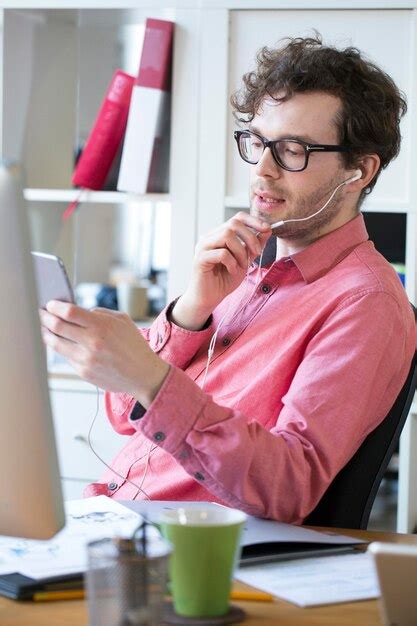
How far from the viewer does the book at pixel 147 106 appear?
2725mm

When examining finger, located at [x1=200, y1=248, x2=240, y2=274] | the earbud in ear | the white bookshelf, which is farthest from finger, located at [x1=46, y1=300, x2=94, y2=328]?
the white bookshelf

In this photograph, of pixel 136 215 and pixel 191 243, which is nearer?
pixel 191 243

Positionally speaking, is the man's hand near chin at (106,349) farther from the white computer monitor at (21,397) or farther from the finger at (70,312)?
the white computer monitor at (21,397)

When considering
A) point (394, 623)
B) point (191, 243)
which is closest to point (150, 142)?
point (191, 243)

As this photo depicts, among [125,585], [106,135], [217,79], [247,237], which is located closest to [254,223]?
[247,237]

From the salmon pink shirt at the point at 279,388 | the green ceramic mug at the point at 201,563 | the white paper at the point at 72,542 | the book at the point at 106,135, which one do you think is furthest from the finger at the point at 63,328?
the book at the point at 106,135

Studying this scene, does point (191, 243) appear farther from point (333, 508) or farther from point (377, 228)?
point (333, 508)

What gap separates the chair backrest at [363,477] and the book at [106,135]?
157 cm

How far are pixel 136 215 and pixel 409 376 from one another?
80.7 inches

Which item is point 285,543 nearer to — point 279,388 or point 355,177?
point 279,388

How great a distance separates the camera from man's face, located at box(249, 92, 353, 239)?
1739 mm

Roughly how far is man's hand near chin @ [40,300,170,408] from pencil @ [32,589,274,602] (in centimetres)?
31

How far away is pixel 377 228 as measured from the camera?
290cm

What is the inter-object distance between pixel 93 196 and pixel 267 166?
126 centimetres
